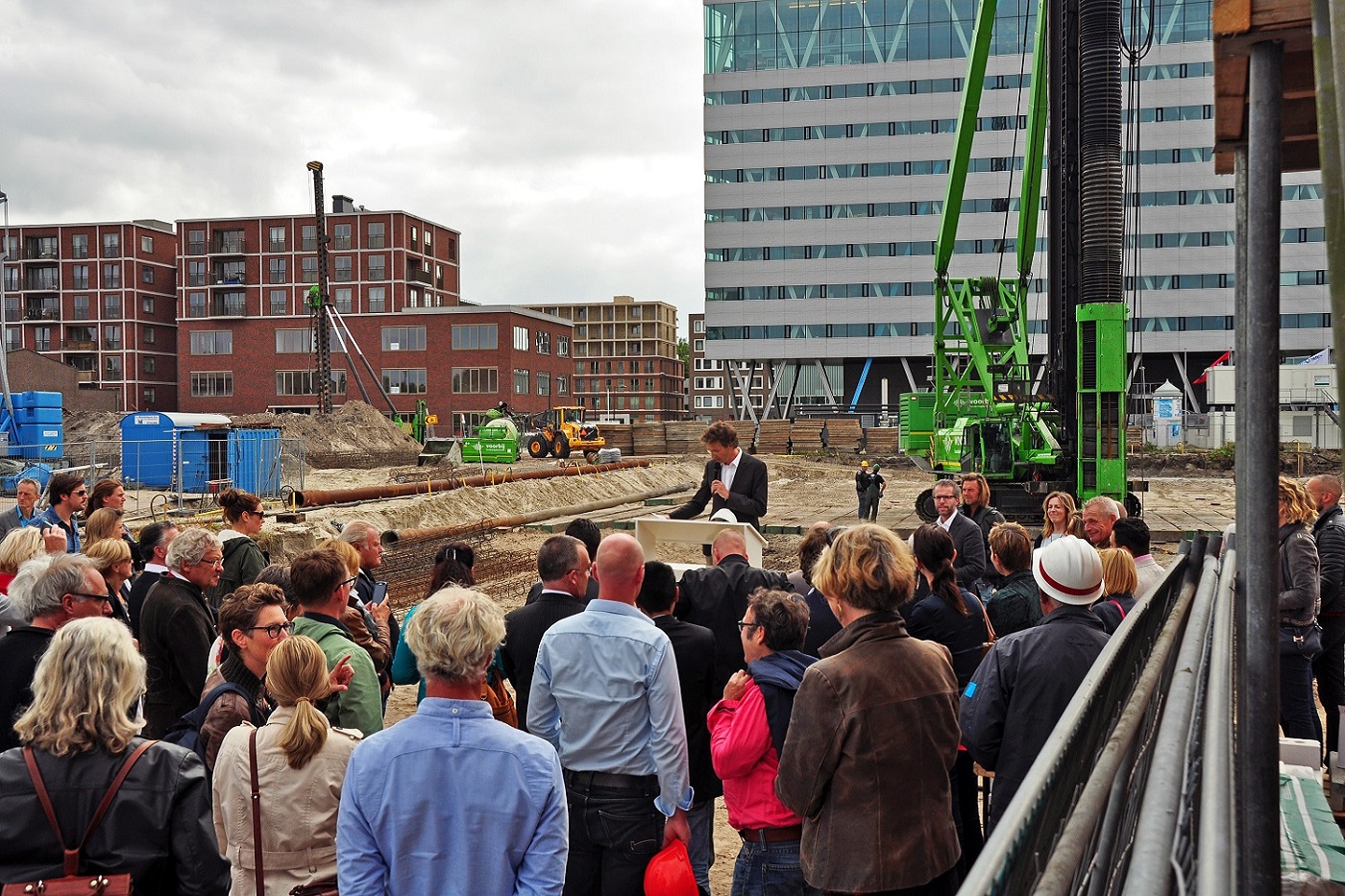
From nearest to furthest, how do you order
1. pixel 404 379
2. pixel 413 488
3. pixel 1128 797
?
pixel 1128 797
pixel 413 488
pixel 404 379

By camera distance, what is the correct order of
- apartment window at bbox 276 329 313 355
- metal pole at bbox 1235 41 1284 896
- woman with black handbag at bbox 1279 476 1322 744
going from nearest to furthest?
1. metal pole at bbox 1235 41 1284 896
2. woman with black handbag at bbox 1279 476 1322 744
3. apartment window at bbox 276 329 313 355

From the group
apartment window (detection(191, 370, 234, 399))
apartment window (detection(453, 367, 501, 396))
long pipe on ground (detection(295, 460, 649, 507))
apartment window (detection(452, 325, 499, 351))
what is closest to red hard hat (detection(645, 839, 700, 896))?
long pipe on ground (detection(295, 460, 649, 507))

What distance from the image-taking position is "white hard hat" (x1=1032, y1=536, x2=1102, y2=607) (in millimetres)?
4215

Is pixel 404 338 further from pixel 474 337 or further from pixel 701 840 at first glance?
pixel 701 840

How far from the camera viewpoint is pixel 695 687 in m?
4.90

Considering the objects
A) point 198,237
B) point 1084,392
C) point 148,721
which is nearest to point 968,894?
point 148,721

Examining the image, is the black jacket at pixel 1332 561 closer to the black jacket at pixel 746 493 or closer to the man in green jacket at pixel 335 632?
the black jacket at pixel 746 493

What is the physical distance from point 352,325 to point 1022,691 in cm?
7598

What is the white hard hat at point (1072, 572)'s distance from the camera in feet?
13.8

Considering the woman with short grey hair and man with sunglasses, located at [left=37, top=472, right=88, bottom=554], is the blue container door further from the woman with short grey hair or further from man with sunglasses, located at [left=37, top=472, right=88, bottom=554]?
the woman with short grey hair

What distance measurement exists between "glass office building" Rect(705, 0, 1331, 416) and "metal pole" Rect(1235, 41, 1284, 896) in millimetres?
63327

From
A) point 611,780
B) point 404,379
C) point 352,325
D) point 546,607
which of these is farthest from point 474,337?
point 611,780

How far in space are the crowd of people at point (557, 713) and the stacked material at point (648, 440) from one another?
52828 millimetres

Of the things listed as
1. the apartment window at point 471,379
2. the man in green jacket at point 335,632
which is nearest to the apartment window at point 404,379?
the apartment window at point 471,379
